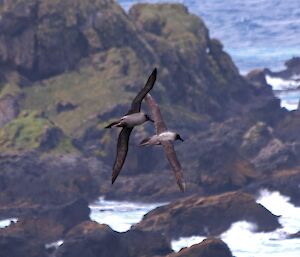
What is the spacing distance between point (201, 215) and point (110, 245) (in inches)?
681

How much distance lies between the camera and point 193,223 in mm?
166625

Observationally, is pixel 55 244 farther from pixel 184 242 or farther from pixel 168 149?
pixel 168 149

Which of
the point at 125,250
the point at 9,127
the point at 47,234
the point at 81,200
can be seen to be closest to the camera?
the point at 125,250

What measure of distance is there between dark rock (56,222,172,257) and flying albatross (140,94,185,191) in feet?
269

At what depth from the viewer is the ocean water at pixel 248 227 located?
16512 cm

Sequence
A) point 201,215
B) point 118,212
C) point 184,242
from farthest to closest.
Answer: point 118,212
point 201,215
point 184,242

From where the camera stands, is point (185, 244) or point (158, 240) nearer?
point (158, 240)

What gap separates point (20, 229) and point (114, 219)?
86.5 ft

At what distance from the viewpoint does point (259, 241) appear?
557 feet

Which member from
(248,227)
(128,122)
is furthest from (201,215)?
(128,122)

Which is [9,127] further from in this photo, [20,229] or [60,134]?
[20,229]

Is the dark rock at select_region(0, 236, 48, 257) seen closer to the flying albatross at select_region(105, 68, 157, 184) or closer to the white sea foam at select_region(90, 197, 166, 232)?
the white sea foam at select_region(90, 197, 166, 232)

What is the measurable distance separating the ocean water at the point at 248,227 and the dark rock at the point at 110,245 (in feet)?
26.2

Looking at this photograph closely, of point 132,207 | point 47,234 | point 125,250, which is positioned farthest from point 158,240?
point 132,207
